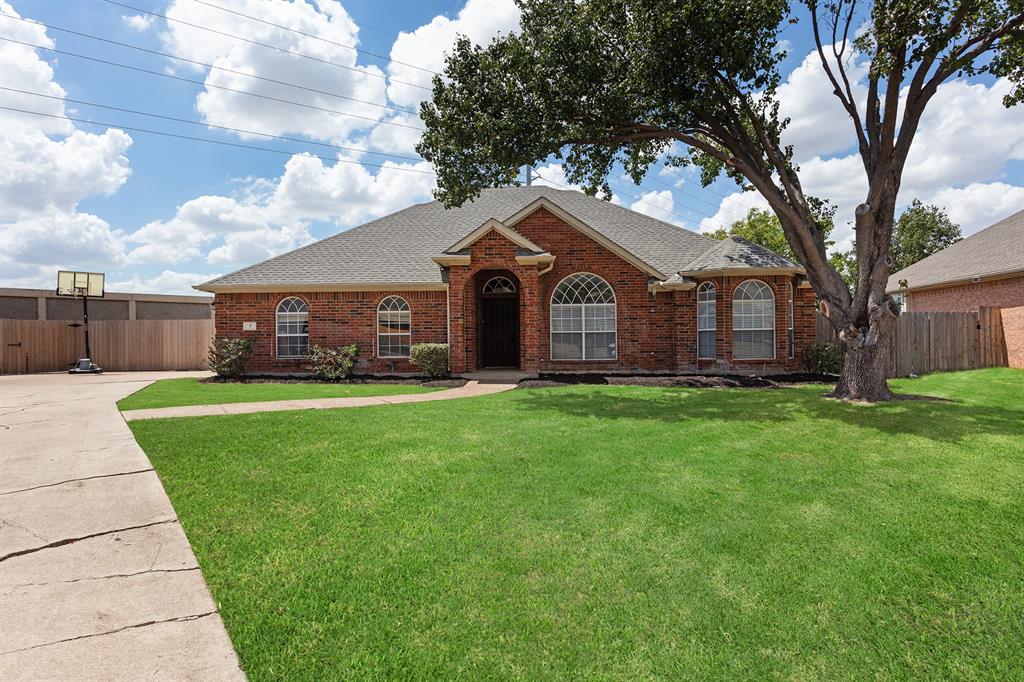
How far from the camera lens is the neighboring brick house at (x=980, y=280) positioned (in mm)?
16938

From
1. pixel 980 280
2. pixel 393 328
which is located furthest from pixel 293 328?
pixel 980 280

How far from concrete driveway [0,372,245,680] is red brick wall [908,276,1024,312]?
2341cm

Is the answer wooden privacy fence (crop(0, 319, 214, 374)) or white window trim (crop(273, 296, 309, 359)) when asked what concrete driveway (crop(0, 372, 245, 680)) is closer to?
white window trim (crop(273, 296, 309, 359))

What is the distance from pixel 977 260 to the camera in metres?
19.6

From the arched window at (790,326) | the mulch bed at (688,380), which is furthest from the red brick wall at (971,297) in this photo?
the mulch bed at (688,380)

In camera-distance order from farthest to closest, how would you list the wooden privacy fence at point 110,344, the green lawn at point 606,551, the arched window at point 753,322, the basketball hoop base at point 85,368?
the wooden privacy fence at point 110,344, the basketball hoop base at point 85,368, the arched window at point 753,322, the green lawn at point 606,551

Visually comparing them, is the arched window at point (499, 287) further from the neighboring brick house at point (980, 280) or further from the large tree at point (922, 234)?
the large tree at point (922, 234)

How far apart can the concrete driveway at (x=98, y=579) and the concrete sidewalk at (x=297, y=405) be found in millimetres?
2466

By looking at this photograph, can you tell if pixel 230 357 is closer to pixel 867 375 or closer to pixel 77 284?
pixel 77 284

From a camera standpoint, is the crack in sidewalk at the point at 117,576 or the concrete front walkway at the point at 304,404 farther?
the concrete front walkway at the point at 304,404

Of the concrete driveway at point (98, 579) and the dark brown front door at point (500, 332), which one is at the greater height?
the dark brown front door at point (500, 332)

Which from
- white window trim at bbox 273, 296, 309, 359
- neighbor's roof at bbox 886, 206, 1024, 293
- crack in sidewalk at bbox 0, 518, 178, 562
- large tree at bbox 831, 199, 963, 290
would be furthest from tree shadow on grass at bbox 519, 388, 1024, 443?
large tree at bbox 831, 199, 963, 290

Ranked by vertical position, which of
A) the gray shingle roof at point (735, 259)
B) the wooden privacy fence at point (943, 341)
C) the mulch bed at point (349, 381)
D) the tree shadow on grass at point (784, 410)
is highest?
the gray shingle roof at point (735, 259)

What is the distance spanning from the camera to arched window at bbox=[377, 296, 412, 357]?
15930mm
